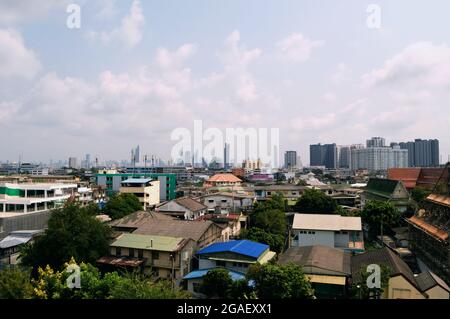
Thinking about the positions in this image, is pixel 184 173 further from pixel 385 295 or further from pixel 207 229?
pixel 385 295

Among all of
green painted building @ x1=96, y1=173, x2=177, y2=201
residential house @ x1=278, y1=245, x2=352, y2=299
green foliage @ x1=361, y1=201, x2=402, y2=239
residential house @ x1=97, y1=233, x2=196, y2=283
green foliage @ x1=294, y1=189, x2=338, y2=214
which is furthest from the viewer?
green painted building @ x1=96, y1=173, x2=177, y2=201

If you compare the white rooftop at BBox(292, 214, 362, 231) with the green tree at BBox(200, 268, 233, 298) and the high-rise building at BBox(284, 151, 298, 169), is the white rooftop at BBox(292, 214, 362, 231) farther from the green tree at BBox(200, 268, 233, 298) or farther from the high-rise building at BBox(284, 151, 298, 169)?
the high-rise building at BBox(284, 151, 298, 169)

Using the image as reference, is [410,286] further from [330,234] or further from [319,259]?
[330,234]

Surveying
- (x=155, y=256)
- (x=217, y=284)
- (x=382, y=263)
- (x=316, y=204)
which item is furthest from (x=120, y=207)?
(x=382, y=263)

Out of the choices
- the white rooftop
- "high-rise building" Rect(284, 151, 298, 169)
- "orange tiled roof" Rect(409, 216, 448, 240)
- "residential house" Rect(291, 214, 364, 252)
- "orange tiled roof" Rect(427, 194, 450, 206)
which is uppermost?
"high-rise building" Rect(284, 151, 298, 169)

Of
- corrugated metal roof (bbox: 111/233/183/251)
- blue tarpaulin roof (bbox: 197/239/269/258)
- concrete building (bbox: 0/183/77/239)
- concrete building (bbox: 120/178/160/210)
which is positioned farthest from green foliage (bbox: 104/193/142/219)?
blue tarpaulin roof (bbox: 197/239/269/258)

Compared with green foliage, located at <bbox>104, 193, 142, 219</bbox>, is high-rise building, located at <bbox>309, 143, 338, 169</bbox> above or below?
above
